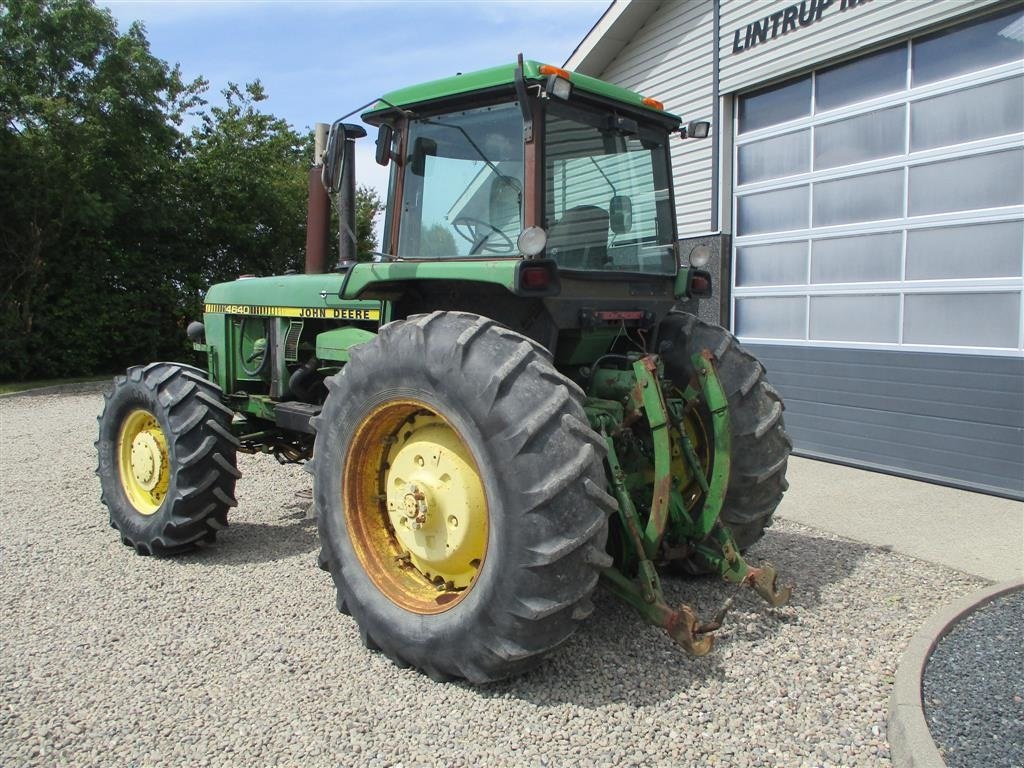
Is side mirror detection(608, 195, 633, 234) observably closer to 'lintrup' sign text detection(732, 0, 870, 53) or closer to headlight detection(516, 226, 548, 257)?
headlight detection(516, 226, 548, 257)

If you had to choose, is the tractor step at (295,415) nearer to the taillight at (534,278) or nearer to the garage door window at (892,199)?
the taillight at (534,278)

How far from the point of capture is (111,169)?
14.9 metres

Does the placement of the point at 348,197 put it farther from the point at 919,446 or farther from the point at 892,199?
the point at 919,446

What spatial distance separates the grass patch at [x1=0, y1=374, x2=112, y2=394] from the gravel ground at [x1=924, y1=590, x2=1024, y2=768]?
1380 centimetres

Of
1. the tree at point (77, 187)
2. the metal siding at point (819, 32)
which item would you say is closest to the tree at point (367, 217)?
the tree at point (77, 187)

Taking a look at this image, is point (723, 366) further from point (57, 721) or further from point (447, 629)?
point (57, 721)

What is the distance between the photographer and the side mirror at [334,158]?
3557 mm

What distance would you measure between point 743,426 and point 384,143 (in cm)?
221

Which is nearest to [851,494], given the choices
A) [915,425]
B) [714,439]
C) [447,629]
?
[915,425]

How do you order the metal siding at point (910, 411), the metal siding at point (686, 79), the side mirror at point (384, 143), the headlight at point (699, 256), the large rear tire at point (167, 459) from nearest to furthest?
1. the side mirror at point (384, 143)
2. the headlight at point (699, 256)
3. the large rear tire at point (167, 459)
4. the metal siding at point (910, 411)
5. the metal siding at point (686, 79)

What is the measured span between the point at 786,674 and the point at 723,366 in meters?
1.49

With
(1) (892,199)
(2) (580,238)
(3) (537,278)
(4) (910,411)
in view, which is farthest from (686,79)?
(3) (537,278)

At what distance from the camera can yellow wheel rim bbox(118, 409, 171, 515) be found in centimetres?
486

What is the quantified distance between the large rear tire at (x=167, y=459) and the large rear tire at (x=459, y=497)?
133 cm
